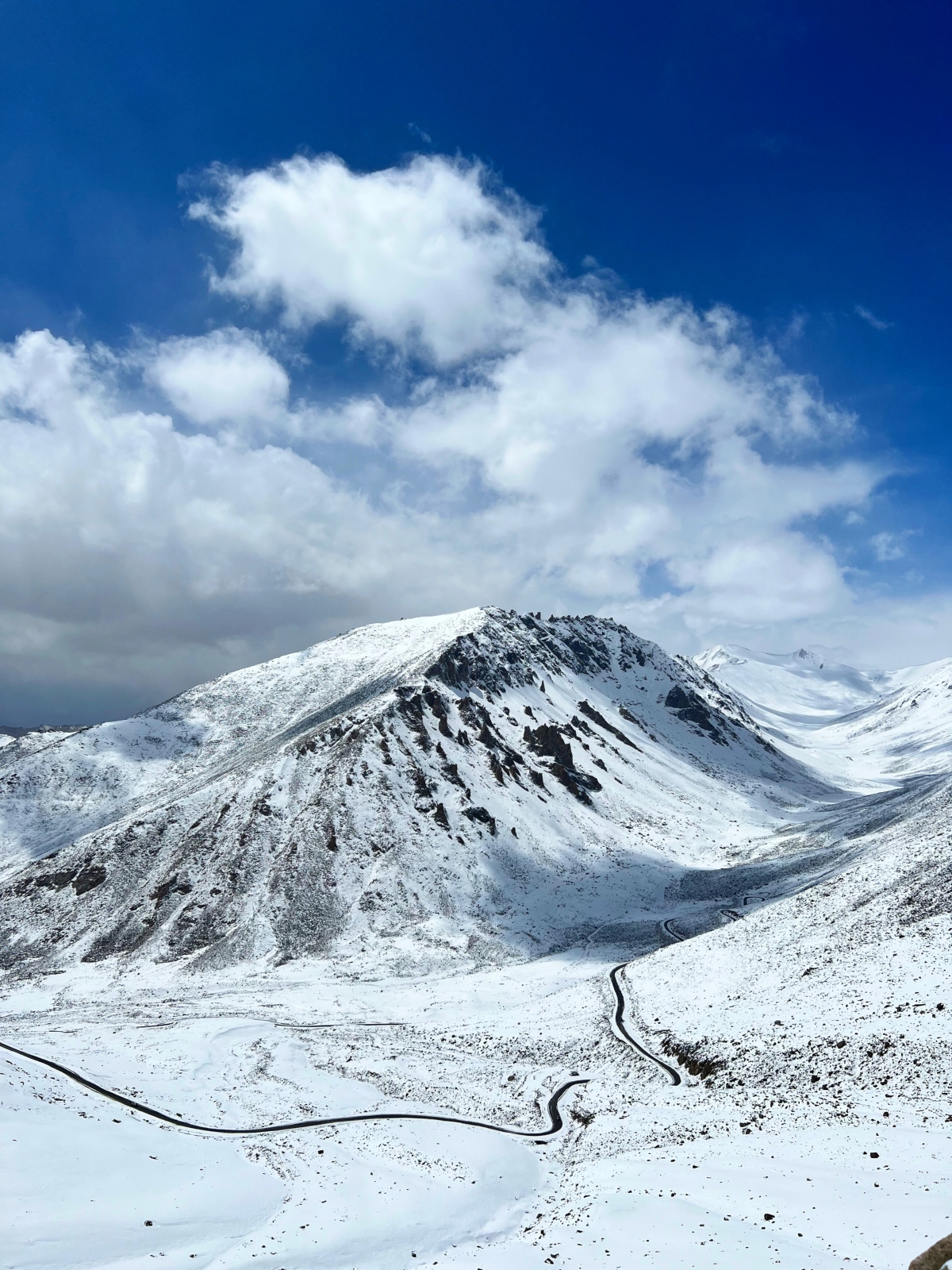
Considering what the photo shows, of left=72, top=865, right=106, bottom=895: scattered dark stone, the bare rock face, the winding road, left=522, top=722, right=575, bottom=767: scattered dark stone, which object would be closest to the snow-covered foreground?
the winding road

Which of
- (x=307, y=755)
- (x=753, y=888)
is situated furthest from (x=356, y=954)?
(x=753, y=888)

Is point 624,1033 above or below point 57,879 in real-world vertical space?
below

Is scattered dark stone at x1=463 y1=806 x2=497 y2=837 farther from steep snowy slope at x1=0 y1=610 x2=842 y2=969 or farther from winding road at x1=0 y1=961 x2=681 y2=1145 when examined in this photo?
winding road at x1=0 y1=961 x2=681 y2=1145

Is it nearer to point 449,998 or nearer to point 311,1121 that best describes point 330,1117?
point 311,1121

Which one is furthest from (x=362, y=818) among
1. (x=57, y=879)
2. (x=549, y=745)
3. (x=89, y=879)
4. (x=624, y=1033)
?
(x=624, y=1033)

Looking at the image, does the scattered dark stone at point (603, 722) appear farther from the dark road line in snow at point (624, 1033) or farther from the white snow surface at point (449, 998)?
the dark road line in snow at point (624, 1033)

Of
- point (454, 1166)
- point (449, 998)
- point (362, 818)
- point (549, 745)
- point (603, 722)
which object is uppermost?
point (603, 722)

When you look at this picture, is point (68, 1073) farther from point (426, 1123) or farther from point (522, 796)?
point (522, 796)
